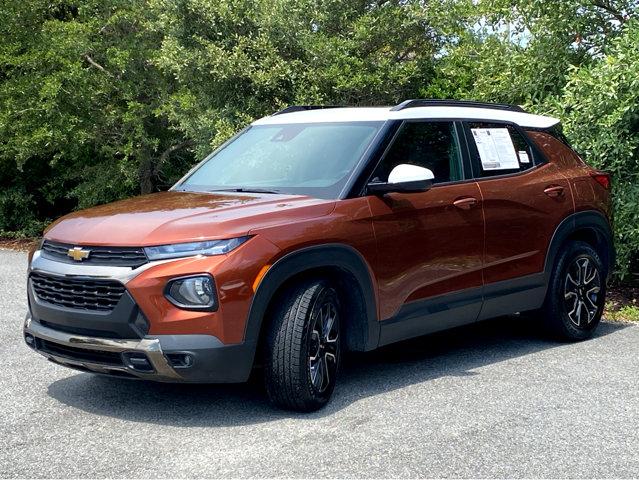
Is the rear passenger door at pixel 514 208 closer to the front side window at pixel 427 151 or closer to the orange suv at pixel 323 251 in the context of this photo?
the orange suv at pixel 323 251

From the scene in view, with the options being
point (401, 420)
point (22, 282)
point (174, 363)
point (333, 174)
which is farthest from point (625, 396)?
point (22, 282)

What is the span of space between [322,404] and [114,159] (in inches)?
508

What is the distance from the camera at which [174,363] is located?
4.88m

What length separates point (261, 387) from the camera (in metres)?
5.91

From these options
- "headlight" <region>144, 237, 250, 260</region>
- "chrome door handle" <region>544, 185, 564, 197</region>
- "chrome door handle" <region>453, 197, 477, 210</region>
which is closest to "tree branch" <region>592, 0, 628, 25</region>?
"chrome door handle" <region>544, 185, 564, 197</region>

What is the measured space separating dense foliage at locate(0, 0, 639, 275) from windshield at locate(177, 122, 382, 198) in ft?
12.5

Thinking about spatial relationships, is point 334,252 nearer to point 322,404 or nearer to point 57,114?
point 322,404

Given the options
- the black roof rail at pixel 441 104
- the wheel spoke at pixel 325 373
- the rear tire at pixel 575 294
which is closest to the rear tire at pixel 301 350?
the wheel spoke at pixel 325 373

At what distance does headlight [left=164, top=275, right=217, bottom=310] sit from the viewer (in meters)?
4.82

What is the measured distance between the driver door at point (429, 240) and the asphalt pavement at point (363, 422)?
0.47 meters

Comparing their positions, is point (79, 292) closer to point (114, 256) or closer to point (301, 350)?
point (114, 256)

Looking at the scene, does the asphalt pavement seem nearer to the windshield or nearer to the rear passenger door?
the rear passenger door

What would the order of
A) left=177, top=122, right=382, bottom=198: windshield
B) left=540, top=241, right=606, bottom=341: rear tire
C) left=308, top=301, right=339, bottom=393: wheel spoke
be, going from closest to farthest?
left=308, top=301, right=339, bottom=393: wheel spoke < left=177, top=122, right=382, bottom=198: windshield < left=540, top=241, right=606, bottom=341: rear tire

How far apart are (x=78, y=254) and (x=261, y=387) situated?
154cm
